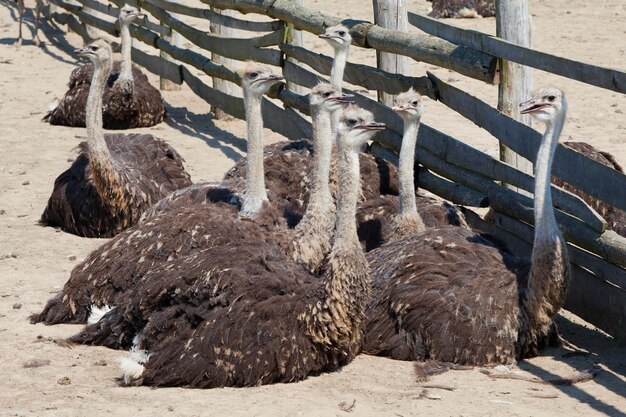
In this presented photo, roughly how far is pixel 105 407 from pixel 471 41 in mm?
3386

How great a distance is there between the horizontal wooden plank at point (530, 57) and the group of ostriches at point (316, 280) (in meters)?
0.18

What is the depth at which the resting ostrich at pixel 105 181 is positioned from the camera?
26.6 ft

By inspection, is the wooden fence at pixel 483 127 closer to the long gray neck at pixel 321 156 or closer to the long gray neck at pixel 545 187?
the long gray neck at pixel 545 187

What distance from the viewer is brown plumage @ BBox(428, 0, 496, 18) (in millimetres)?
17297

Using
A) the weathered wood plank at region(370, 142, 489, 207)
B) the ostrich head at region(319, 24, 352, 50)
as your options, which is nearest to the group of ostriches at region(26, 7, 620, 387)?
the weathered wood plank at region(370, 142, 489, 207)

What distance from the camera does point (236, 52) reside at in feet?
37.7

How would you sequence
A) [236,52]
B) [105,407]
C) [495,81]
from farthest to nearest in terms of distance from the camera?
[236,52] → [495,81] → [105,407]

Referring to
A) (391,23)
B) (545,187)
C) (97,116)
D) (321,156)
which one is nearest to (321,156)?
(321,156)

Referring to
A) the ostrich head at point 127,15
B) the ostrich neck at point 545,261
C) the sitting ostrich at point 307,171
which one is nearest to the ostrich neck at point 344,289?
the ostrich neck at point 545,261

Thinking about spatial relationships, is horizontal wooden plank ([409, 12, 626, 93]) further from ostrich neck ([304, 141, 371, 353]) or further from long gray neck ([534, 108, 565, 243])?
ostrich neck ([304, 141, 371, 353])

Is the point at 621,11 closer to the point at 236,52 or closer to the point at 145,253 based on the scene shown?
the point at 236,52

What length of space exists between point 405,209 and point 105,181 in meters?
2.38

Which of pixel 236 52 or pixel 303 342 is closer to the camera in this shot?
pixel 303 342

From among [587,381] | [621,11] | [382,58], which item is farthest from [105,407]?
[621,11]
